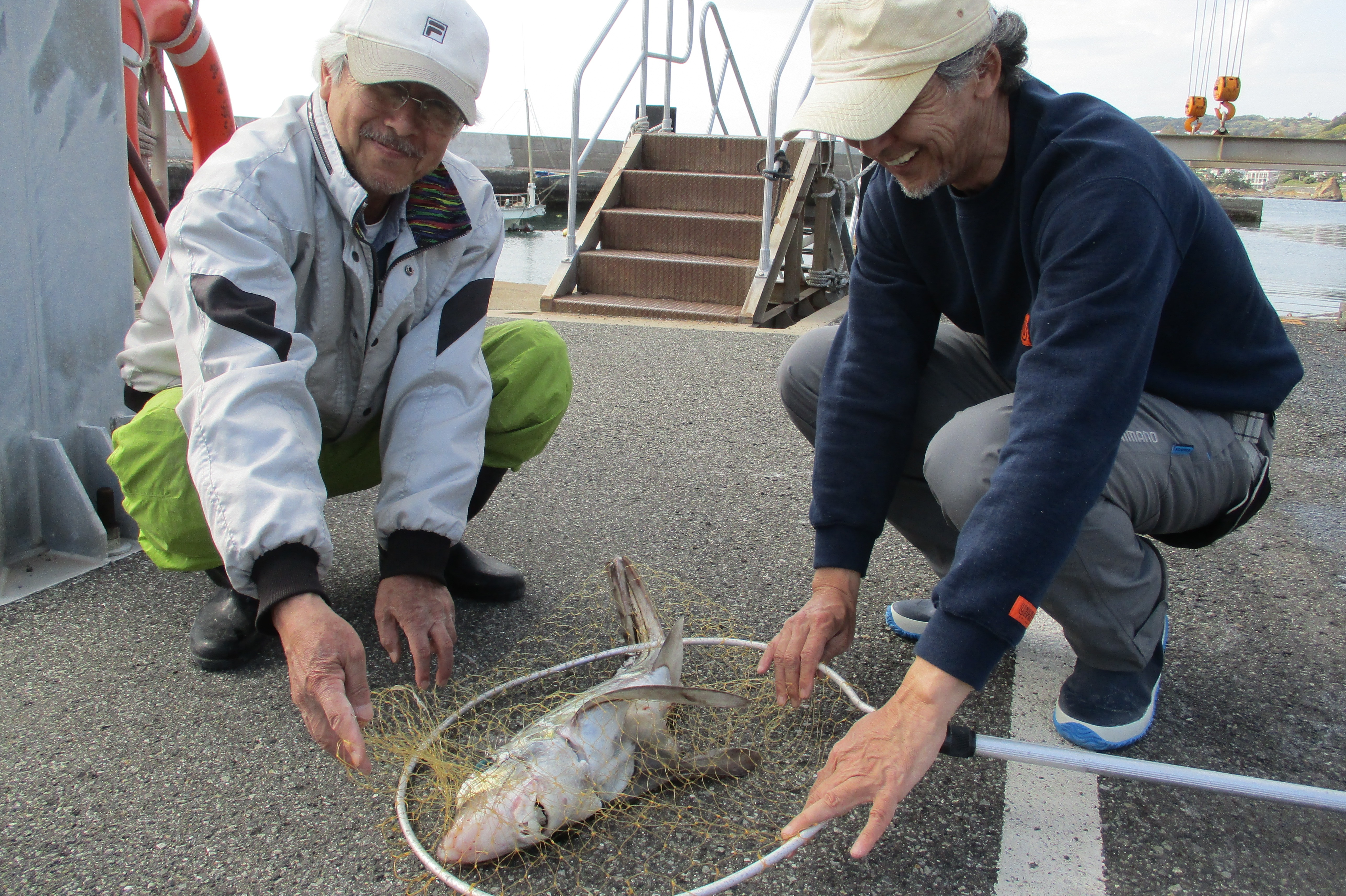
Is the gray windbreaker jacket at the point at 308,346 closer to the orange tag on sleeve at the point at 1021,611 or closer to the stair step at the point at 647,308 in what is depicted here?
the orange tag on sleeve at the point at 1021,611

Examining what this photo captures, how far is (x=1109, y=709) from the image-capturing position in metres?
1.90

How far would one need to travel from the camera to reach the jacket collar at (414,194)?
2.05m

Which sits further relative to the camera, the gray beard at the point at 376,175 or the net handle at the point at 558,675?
the gray beard at the point at 376,175

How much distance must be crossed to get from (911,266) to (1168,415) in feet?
2.05

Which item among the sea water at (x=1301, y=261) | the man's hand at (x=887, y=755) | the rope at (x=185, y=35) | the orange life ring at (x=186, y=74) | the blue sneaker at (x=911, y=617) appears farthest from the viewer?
the sea water at (x=1301, y=261)

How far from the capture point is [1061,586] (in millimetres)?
1791

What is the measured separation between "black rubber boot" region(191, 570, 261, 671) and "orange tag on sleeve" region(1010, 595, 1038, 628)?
1657mm

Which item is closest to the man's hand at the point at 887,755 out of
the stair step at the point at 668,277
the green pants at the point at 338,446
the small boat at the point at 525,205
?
the green pants at the point at 338,446

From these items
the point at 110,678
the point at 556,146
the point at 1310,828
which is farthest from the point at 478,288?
the point at 556,146

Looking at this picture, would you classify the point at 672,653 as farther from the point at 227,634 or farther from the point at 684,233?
the point at 684,233

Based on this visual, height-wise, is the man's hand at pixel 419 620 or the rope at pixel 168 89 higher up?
the rope at pixel 168 89

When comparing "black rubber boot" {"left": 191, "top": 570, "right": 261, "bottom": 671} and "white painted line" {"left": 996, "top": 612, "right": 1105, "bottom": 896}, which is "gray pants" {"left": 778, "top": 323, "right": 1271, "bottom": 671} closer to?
"white painted line" {"left": 996, "top": 612, "right": 1105, "bottom": 896}

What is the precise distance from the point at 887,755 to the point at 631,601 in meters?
0.87

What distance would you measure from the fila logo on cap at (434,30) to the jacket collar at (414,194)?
0.34m
